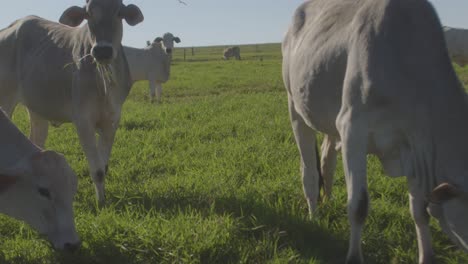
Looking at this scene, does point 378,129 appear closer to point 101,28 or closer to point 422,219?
point 422,219

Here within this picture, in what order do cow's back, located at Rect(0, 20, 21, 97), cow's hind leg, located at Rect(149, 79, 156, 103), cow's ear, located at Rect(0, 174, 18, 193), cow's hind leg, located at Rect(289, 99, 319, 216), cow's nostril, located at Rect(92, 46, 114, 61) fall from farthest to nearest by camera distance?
cow's hind leg, located at Rect(149, 79, 156, 103), cow's back, located at Rect(0, 20, 21, 97), cow's nostril, located at Rect(92, 46, 114, 61), cow's hind leg, located at Rect(289, 99, 319, 216), cow's ear, located at Rect(0, 174, 18, 193)

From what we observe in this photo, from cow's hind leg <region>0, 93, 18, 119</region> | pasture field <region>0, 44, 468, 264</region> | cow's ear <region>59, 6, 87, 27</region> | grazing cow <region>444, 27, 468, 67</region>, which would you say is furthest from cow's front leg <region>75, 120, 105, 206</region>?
grazing cow <region>444, 27, 468, 67</region>

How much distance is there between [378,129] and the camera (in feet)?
10.1

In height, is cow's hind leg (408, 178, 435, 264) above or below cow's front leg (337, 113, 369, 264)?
below

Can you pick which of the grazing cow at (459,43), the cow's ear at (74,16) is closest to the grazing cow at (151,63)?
the grazing cow at (459,43)

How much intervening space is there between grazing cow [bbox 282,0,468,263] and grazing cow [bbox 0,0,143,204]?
2.31m

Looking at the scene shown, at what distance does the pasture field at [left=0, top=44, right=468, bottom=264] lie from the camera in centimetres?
363

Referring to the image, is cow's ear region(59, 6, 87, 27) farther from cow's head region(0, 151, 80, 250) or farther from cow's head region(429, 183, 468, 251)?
cow's head region(429, 183, 468, 251)

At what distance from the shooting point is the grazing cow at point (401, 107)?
2857 millimetres

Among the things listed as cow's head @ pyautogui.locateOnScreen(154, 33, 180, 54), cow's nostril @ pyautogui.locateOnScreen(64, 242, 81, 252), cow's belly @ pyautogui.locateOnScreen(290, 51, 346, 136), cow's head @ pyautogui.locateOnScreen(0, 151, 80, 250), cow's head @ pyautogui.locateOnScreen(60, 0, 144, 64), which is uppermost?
cow's head @ pyautogui.locateOnScreen(60, 0, 144, 64)

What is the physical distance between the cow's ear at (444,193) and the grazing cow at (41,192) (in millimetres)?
2277

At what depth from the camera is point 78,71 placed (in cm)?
518

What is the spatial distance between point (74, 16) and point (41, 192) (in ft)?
7.48

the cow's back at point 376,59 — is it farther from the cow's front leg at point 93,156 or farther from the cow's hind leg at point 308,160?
the cow's front leg at point 93,156
